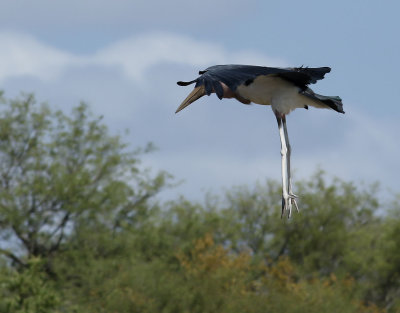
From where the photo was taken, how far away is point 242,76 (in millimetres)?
6145

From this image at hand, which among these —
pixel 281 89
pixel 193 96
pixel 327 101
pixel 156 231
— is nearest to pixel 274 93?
pixel 281 89

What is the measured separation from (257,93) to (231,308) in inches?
741

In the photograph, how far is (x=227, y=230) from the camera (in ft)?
113

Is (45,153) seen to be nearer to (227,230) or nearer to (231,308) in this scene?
(227,230)

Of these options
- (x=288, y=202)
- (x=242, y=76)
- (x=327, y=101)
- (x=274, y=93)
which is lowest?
(x=288, y=202)

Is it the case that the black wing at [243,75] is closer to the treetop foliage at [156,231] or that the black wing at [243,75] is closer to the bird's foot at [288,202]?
the bird's foot at [288,202]

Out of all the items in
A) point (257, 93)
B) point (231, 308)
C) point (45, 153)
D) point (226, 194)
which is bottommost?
point (257, 93)

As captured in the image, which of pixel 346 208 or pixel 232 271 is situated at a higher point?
pixel 346 208

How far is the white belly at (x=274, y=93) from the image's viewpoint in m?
6.62

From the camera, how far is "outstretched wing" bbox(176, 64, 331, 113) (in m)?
6.04

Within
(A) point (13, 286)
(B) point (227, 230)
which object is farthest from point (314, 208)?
(A) point (13, 286)

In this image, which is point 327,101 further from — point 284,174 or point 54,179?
point 54,179

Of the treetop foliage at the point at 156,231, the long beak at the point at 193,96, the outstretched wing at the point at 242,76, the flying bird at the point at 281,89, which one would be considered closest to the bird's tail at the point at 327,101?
the flying bird at the point at 281,89

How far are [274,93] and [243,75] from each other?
600 mm
